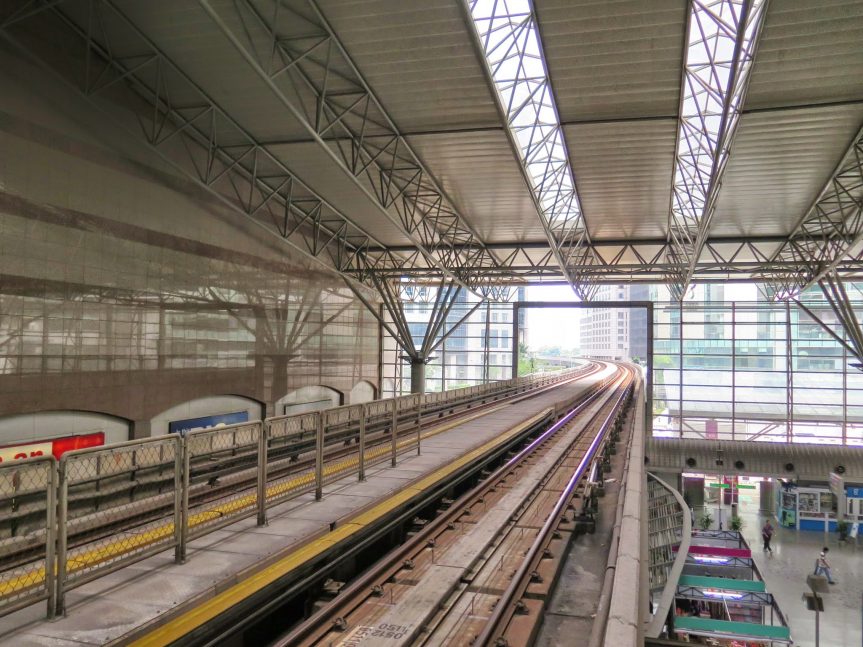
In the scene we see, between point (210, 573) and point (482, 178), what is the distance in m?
14.5

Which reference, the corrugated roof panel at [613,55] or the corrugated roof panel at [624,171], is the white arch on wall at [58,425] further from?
the corrugated roof panel at [624,171]

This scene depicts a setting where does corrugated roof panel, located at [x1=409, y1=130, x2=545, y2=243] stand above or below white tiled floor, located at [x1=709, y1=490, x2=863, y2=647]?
above

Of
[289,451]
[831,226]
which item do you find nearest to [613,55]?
[289,451]

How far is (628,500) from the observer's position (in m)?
7.45

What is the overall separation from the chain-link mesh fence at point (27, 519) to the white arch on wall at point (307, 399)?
1492cm

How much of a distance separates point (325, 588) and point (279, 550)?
24.7 inches

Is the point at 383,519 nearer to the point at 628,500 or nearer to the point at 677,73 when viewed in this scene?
the point at 628,500

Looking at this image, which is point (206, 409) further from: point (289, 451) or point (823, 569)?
point (823, 569)

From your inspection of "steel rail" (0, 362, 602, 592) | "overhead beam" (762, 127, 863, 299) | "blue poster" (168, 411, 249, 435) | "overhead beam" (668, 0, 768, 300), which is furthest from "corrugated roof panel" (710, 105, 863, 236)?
"blue poster" (168, 411, 249, 435)

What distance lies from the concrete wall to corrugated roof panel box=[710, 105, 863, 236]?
13.9 metres

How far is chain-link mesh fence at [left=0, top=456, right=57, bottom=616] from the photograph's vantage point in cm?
429

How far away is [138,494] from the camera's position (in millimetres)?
5828

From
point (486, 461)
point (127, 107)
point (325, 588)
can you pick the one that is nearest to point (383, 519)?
point (325, 588)

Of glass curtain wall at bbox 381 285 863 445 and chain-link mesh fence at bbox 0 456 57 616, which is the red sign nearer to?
chain-link mesh fence at bbox 0 456 57 616
